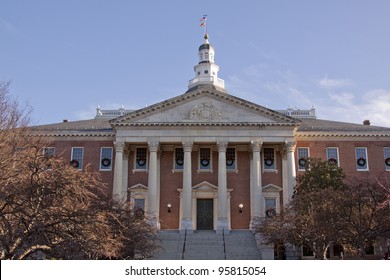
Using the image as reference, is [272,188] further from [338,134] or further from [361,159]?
[361,159]

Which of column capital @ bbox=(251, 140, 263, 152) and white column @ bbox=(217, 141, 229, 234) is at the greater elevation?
column capital @ bbox=(251, 140, 263, 152)

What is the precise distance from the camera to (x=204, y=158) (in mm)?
48469

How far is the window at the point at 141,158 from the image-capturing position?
4835cm

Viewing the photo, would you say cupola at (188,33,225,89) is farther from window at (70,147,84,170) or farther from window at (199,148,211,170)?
window at (70,147,84,170)

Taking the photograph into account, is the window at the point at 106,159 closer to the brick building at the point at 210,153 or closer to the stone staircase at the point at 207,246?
the brick building at the point at 210,153

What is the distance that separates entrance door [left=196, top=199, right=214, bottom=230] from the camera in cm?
4688

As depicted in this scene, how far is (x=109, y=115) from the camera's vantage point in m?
57.4

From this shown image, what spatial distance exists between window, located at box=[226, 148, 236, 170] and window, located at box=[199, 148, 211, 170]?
64.7 inches

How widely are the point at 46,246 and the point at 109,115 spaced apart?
39.2 metres

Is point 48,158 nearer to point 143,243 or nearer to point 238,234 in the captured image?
point 143,243

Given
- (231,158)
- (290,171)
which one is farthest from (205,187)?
(290,171)

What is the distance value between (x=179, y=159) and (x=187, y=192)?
453cm

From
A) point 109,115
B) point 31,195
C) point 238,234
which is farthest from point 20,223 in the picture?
point 109,115

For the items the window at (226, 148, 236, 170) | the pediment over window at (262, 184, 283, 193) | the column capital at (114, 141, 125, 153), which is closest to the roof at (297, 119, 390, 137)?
the pediment over window at (262, 184, 283, 193)
